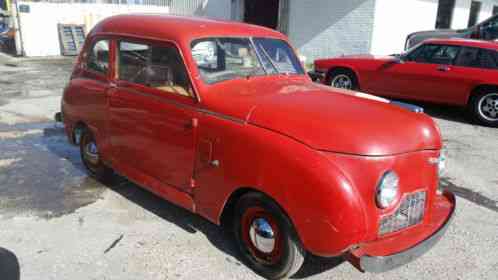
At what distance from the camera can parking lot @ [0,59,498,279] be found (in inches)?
140

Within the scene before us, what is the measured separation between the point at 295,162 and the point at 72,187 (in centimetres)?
311

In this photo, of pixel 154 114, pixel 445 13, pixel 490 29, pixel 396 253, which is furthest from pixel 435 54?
pixel 445 13

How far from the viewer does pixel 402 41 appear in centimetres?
1502

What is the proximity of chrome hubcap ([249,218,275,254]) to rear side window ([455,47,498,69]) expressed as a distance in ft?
22.3

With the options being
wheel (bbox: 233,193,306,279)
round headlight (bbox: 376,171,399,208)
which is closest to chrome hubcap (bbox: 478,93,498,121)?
round headlight (bbox: 376,171,399,208)

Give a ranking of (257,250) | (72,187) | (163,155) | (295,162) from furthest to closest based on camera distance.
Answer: (72,187)
(163,155)
(257,250)
(295,162)

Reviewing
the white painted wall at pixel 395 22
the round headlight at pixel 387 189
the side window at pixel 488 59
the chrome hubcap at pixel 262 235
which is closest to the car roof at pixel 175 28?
the chrome hubcap at pixel 262 235

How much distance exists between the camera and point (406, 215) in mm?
3209

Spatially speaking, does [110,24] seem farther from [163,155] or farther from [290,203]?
[290,203]

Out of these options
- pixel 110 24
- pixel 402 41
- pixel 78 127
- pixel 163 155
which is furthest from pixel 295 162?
pixel 402 41

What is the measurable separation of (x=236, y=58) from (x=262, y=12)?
1378cm

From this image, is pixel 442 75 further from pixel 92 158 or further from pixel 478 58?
pixel 92 158

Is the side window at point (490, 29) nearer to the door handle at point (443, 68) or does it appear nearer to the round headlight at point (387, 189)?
the door handle at point (443, 68)

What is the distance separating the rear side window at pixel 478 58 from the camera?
27.4 ft
